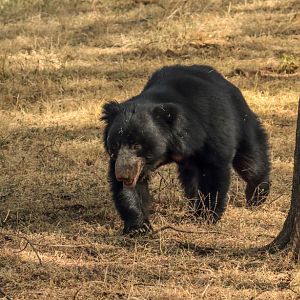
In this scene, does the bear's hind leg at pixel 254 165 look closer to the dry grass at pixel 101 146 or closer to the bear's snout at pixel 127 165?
the dry grass at pixel 101 146

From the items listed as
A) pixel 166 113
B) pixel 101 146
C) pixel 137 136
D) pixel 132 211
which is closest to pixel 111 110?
pixel 137 136

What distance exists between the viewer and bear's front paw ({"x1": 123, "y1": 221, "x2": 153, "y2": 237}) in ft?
20.4

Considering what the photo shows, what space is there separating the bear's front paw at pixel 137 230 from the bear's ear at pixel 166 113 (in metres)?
0.79

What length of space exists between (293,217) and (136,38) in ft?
29.3

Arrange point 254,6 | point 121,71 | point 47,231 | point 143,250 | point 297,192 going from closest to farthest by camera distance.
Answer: point 297,192, point 143,250, point 47,231, point 121,71, point 254,6

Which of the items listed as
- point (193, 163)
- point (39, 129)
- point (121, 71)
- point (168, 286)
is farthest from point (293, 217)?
point (121, 71)

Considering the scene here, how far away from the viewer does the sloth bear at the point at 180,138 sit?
20.4 feet

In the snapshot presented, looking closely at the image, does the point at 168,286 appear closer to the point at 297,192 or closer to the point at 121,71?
the point at 297,192

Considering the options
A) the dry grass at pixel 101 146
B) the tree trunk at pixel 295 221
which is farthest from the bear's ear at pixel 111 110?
the tree trunk at pixel 295 221

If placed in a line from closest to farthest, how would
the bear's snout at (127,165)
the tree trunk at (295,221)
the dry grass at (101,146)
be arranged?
1. the dry grass at (101,146)
2. the tree trunk at (295,221)
3. the bear's snout at (127,165)

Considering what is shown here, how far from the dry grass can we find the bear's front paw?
11cm

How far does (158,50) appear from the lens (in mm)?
13148

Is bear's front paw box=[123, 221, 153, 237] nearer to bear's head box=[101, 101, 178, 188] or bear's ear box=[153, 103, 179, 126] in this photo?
bear's head box=[101, 101, 178, 188]

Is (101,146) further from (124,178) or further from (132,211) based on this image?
(124,178)
